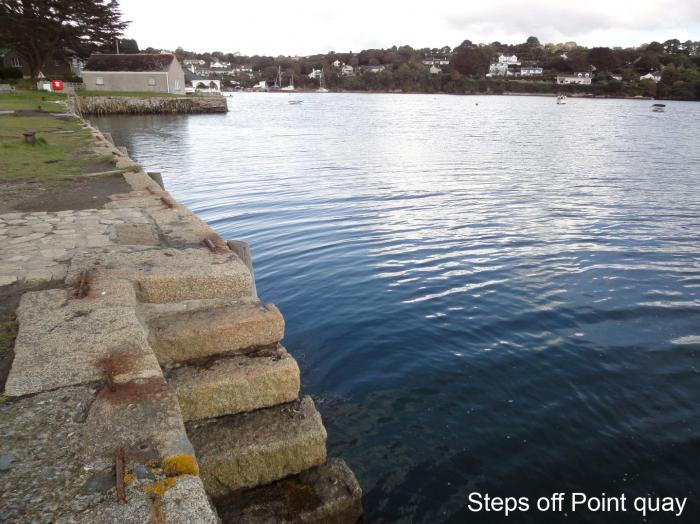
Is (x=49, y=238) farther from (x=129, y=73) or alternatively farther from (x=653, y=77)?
(x=653, y=77)

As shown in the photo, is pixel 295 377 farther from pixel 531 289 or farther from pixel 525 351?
pixel 531 289

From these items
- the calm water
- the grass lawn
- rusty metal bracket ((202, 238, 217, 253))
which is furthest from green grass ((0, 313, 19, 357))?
the grass lawn

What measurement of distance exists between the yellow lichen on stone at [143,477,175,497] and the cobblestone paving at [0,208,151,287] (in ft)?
10.2

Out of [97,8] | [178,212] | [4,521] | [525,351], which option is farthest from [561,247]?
[97,8]

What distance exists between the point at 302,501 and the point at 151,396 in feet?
5.04

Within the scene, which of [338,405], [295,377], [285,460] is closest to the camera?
[285,460]

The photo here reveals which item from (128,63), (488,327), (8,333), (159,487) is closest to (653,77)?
(128,63)

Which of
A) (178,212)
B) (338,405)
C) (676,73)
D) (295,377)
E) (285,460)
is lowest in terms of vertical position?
(338,405)

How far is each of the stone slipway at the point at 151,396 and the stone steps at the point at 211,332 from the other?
1 cm

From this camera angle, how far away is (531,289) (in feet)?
29.3

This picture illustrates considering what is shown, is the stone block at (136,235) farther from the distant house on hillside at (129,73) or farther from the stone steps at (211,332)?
the distant house on hillside at (129,73)

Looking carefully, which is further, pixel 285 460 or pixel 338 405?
pixel 338 405

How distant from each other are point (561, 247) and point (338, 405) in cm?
790

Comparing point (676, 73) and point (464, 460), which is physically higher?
point (676, 73)
